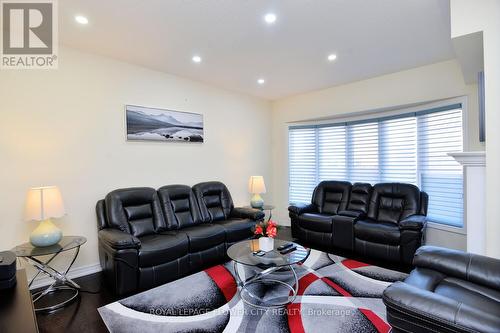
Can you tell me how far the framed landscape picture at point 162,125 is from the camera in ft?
12.5

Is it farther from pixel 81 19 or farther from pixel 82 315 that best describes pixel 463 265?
pixel 81 19

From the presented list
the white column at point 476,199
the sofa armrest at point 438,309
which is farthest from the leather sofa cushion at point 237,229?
the white column at point 476,199

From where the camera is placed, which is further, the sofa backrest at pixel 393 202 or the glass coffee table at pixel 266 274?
the sofa backrest at pixel 393 202

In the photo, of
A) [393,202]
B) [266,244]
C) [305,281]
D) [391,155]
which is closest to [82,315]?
[266,244]

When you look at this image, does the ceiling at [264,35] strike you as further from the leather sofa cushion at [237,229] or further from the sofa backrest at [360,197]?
the leather sofa cushion at [237,229]

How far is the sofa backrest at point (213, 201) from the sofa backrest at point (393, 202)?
2.38m

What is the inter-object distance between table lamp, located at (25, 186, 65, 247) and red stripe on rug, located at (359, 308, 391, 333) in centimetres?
311

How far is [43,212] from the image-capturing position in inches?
104

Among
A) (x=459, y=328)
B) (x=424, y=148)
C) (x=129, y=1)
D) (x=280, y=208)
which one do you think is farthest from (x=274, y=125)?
(x=459, y=328)

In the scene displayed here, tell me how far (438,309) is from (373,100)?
3.74 metres

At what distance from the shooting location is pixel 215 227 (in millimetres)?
3662

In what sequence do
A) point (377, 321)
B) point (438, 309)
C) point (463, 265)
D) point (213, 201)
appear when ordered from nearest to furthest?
point (438, 309) < point (463, 265) < point (377, 321) < point (213, 201)

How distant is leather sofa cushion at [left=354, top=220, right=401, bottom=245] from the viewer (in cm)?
352

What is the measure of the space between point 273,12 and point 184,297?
296cm
